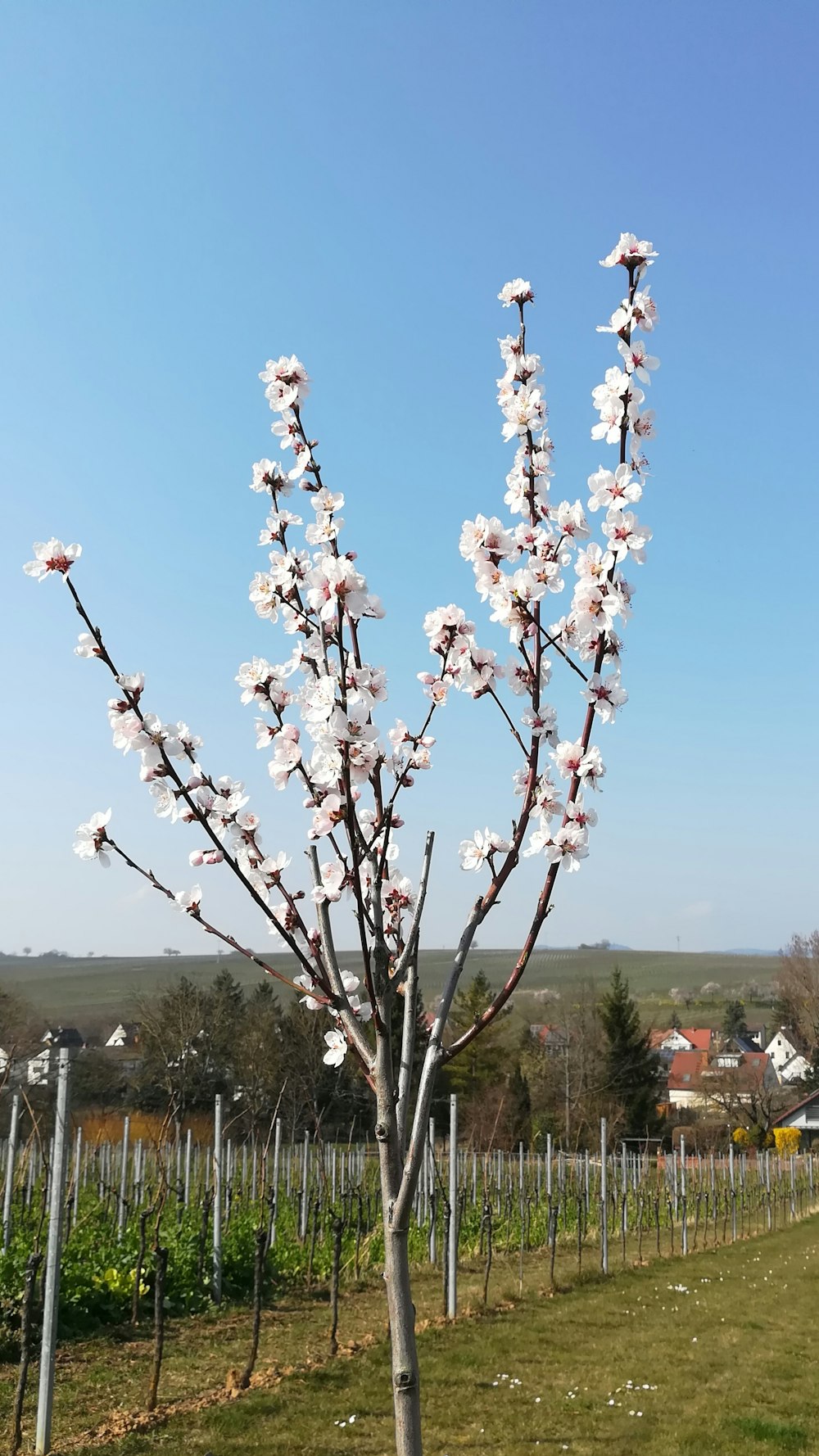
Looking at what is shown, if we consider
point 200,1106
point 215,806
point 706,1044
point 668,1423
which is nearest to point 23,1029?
point 200,1106

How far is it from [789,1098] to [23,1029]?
39.6 m

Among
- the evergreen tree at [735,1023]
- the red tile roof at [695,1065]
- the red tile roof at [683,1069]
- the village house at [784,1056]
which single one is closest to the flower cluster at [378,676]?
the red tile roof at [695,1065]

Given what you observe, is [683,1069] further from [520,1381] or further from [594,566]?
[594,566]

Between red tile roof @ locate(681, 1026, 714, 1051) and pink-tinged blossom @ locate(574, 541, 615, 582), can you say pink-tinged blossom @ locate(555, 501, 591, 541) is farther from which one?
red tile roof @ locate(681, 1026, 714, 1051)

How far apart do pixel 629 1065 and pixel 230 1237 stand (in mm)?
31443

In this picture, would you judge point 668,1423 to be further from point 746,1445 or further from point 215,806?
point 215,806

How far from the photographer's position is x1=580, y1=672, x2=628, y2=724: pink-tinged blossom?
97.3 inches

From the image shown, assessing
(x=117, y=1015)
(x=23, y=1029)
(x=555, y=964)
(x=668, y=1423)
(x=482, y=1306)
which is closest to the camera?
(x=668, y=1423)

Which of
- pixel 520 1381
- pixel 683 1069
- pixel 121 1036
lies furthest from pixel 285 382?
pixel 683 1069

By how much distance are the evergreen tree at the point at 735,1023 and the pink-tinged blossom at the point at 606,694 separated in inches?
3186

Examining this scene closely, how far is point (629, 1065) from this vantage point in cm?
3903

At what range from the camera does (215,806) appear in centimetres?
283

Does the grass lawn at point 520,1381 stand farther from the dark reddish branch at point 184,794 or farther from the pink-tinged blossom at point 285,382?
the pink-tinged blossom at point 285,382

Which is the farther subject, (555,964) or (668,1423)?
(555,964)
